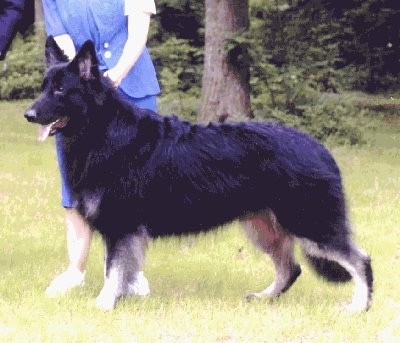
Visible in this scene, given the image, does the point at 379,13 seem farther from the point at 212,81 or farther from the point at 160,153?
the point at 160,153

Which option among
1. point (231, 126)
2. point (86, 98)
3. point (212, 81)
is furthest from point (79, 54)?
point (212, 81)

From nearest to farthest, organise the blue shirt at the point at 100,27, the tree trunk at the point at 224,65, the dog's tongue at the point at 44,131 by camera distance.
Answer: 1. the dog's tongue at the point at 44,131
2. the blue shirt at the point at 100,27
3. the tree trunk at the point at 224,65

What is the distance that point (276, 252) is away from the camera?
555 centimetres

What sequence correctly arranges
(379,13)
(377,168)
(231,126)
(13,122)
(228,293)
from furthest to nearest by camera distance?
(379,13) < (13,122) < (377,168) < (228,293) < (231,126)

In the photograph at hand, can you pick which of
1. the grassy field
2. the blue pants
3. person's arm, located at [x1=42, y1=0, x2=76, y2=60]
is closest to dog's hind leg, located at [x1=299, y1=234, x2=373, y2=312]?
the grassy field

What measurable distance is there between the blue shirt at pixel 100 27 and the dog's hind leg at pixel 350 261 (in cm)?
160

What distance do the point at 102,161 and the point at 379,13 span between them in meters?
16.9

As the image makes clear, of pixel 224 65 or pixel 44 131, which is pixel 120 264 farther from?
pixel 224 65

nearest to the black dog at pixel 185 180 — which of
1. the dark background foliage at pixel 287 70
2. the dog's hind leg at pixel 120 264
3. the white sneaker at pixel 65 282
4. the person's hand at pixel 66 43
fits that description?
the dog's hind leg at pixel 120 264

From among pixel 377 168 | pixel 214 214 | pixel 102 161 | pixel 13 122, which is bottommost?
pixel 13 122

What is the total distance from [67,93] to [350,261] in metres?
2.05

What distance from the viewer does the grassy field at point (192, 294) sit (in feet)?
15.2

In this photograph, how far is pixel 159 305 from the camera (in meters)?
5.20

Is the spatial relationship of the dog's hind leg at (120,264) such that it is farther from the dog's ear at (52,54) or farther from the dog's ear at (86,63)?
the dog's ear at (52,54)
